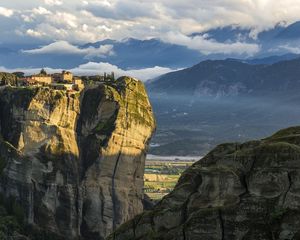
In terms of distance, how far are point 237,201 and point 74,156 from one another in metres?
70.0

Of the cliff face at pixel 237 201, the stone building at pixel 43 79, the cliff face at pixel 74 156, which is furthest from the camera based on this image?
the stone building at pixel 43 79

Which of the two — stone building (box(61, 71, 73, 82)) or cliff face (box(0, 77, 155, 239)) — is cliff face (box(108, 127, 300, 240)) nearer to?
cliff face (box(0, 77, 155, 239))

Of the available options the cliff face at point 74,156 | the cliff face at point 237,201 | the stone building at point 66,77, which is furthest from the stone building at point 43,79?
the cliff face at point 237,201

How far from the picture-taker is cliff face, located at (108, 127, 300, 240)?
4134 cm

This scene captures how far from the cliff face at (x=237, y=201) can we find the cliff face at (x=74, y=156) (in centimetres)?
6175

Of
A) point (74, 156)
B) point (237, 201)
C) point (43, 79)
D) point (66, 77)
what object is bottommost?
point (74, 156)

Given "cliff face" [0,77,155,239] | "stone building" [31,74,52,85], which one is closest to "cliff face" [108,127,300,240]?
"cliff face" [0,77,155,239]

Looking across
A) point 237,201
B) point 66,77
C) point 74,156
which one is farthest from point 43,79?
point 237,201

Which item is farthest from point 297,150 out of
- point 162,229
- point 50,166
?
point 50,166

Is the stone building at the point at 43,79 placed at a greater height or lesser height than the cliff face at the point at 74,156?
greater

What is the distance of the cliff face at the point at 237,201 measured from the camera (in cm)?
4134

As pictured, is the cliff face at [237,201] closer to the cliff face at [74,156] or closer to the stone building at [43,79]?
the cliff face at [74,156]

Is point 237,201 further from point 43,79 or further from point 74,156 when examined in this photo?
point 43,79

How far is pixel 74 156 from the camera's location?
363ft
